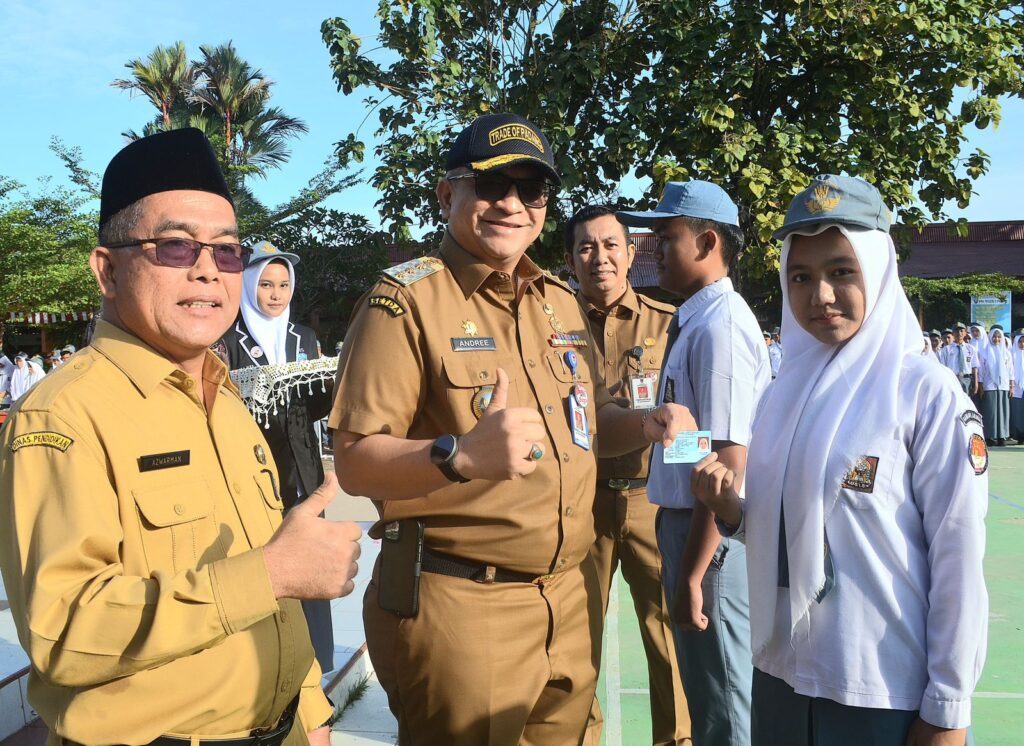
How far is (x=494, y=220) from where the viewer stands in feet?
8.38

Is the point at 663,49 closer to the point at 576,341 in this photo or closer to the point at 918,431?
the point at 576,341

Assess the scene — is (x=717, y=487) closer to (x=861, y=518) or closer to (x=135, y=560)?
(x=861, y=518)

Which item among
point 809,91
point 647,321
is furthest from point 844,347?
point 809,91

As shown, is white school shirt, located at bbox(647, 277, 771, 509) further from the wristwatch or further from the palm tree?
the palm tree

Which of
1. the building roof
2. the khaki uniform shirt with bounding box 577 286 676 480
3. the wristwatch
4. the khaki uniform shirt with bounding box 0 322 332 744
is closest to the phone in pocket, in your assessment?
the wristwatch

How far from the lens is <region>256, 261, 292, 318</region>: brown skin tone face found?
4.56 meters

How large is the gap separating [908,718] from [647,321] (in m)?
2.79

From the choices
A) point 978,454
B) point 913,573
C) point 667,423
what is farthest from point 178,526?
point 978,454

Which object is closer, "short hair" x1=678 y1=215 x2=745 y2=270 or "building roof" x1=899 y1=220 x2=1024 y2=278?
"short hair" x1=678 y1=215 x2=745 y2=270

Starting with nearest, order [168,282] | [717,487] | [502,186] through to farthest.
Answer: [168,282]
[717,487]
[502,186]

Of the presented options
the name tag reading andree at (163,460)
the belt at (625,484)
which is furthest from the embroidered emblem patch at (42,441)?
the belt at (625,484)

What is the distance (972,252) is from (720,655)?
27.5 meters

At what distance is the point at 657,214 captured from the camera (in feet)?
11.8

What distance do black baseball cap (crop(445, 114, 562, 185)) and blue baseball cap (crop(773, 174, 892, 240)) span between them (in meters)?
0.71
